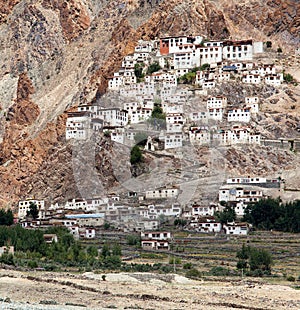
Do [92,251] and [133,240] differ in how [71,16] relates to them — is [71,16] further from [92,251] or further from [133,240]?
[92,251]

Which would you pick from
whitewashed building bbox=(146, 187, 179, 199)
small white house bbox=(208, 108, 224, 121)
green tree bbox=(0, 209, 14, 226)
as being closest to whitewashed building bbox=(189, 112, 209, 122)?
small white house bbox=(208, 108, 224, 121)

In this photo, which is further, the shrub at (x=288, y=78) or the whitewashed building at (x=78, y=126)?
the shrub at (x=288, y=78)

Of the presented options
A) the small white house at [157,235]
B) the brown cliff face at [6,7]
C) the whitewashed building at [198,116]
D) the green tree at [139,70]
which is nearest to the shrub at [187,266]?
the small white house at [157,235]

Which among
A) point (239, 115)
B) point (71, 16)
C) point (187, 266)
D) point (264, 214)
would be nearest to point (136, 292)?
point (187, 266)

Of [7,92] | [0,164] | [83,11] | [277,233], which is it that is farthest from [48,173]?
[83,11]

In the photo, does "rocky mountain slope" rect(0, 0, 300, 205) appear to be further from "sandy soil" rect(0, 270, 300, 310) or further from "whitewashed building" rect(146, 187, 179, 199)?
"sandy soil" rect(0, 270, 300, 310)

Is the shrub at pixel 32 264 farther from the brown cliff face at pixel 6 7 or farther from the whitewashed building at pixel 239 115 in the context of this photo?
the brown cliff face at pixel 6 7
